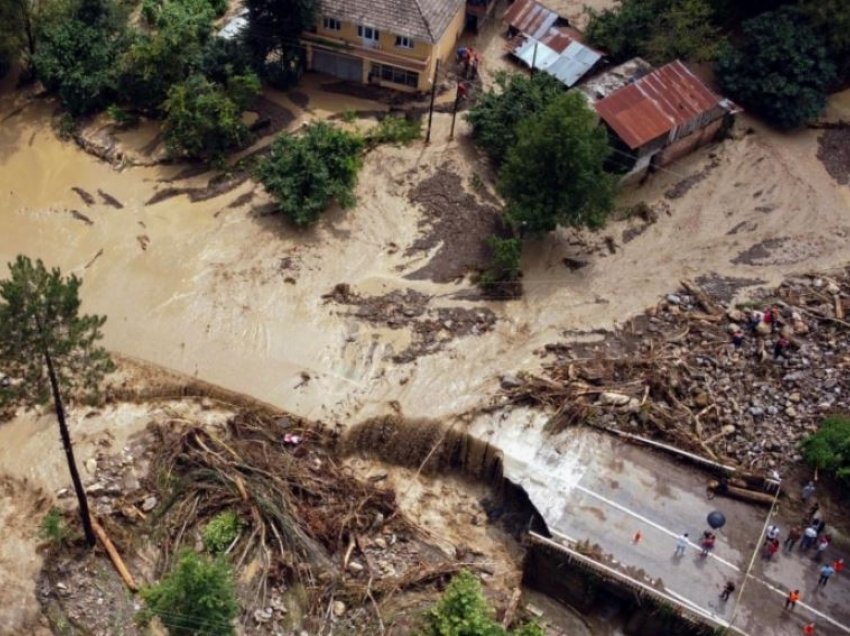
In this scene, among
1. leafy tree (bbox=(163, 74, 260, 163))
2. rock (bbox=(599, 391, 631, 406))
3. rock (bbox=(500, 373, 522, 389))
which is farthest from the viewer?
leafy tree (bbox=(163, 74, 260, 163))

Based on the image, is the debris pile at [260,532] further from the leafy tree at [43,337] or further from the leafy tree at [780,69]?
the leafy tree at [780,69]

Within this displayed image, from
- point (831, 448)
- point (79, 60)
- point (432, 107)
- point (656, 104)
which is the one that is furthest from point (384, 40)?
point (831, 448)

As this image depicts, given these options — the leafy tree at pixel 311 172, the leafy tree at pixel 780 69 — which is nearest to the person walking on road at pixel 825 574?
the leafy tree at pixel 311 172

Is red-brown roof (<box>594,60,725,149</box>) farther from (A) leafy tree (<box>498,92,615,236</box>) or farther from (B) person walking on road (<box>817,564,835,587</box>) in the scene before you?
(B) person walking on road (<box>817,564,835,587</box>)

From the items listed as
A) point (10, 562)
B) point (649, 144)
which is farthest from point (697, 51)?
point (10, 562)

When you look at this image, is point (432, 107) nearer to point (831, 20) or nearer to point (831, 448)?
point (831, 20)

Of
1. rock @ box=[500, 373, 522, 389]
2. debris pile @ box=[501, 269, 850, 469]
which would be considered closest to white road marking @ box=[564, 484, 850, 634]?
debris pile @ box=[501, 269, 850, 469]
